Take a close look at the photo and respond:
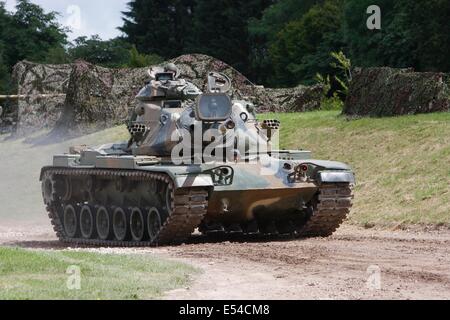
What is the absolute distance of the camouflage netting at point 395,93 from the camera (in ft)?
103

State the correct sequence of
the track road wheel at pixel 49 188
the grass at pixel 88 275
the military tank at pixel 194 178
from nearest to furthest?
the grass at pixel 88 275, the military tank at pixel 194 178, the track road wheel at pixel 49 188

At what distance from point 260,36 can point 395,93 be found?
156 feet

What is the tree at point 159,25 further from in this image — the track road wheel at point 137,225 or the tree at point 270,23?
the track road wheel at point 137,225

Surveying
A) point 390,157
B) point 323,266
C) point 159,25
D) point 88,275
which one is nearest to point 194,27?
point 159,25

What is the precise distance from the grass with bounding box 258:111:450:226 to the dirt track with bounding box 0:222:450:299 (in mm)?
1387

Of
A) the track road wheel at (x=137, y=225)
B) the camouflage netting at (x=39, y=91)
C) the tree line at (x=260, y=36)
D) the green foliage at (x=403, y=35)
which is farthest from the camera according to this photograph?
the tree line at (x=260, y=36)

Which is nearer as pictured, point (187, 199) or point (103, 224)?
point (187, 199)

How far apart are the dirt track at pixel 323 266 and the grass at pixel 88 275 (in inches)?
14.2

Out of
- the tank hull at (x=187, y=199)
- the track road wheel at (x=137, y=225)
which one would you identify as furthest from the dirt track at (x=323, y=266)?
the track road wheel at (x=137, y=225)

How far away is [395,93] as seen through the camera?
32281 millimetres

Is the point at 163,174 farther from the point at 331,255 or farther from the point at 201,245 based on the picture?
the point at 331,255

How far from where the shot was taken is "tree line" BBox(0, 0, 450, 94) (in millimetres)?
51844

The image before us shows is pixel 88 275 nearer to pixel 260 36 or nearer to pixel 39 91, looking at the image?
pixel 39 91
